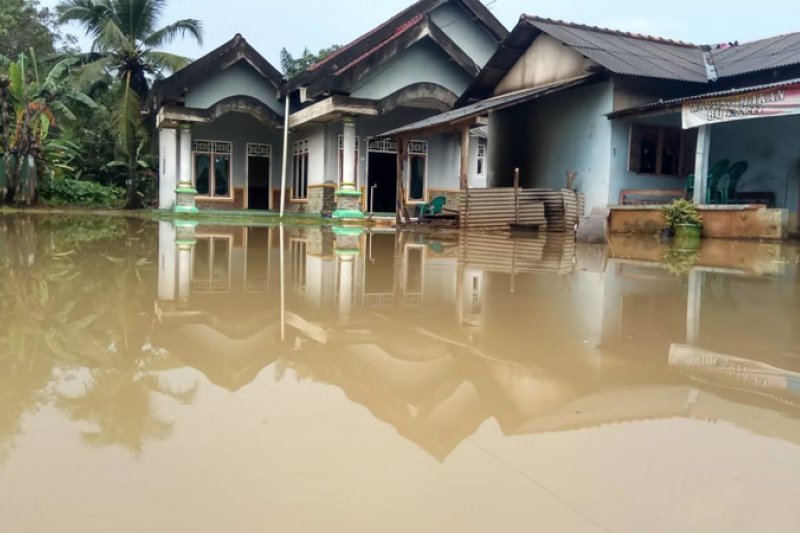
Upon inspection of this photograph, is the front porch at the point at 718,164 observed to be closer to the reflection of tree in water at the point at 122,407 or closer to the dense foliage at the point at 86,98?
the reflection of tree in water at the point at 122,407

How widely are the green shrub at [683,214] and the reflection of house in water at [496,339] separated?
15.3ft

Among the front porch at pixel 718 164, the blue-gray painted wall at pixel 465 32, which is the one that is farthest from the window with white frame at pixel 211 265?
the blue-gray painted wall at pixel 465 32

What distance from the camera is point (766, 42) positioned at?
16.0 metres

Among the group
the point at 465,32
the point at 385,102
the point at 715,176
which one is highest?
the point at 465,32

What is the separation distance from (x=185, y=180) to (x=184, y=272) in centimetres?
1502

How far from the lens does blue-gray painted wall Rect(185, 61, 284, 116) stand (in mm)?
20875

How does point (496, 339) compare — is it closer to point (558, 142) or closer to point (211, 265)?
point (211, 265)

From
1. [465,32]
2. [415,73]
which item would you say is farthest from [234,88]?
[465,32]

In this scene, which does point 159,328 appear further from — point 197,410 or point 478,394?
point 478,394

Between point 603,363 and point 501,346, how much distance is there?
583 mm

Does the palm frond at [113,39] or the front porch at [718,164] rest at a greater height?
the palm frond at [113,39]

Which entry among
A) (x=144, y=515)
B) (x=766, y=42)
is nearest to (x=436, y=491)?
(x=144, y=515)

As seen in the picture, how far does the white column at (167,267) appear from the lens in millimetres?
5544

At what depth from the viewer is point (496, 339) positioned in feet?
13.6
